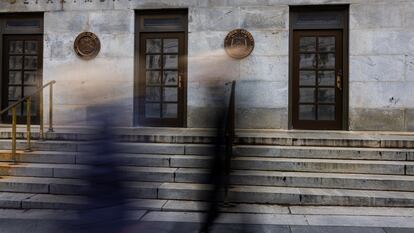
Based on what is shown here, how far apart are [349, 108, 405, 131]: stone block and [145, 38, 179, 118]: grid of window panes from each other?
392 cm

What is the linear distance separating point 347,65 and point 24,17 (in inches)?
297

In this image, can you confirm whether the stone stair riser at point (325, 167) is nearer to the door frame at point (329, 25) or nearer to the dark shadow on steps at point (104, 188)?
the door frame at point (329, 25)

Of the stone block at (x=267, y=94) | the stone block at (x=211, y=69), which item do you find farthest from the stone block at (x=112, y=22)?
the stone block at (x=211, y=69)

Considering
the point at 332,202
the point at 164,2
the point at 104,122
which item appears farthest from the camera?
the point at 164,2

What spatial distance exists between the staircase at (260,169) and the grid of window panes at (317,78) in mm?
1181

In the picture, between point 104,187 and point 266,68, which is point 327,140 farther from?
point 104,187

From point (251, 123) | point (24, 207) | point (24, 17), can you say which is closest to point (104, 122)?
point (24, 207)

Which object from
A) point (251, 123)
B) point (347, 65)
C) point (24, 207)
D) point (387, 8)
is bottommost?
point (24, 207)

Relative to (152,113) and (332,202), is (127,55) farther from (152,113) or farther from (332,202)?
(332,202)

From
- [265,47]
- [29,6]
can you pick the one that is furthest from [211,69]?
[29,6]

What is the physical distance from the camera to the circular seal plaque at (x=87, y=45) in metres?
10.4

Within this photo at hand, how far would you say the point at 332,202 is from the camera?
6.70 metres

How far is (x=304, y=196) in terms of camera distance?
6719 mm

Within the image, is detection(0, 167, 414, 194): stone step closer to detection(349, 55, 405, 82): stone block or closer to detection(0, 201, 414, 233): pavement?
detection(0, 201, 414, 233): pavement
